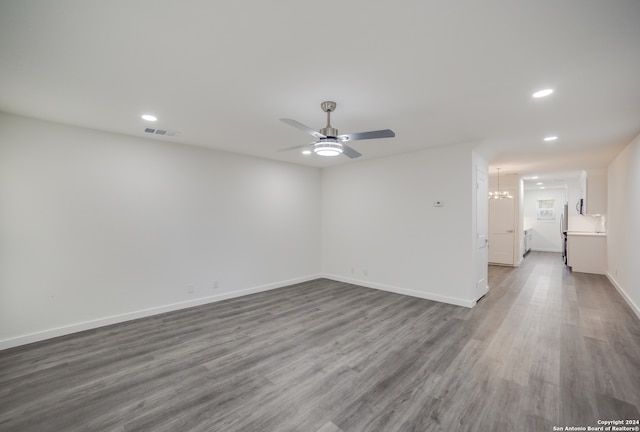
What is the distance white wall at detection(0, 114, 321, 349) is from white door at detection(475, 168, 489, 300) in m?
3.90

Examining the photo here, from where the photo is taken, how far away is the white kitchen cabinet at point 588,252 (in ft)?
21.8

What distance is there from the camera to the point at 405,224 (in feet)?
16.8

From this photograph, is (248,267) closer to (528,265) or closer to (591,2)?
(591,2)

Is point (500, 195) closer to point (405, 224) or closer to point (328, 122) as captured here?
point (405, 224)

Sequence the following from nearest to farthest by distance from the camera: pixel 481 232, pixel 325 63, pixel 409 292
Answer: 1. pixel 325 63
2. pixel 481 232
3. pixel 409 292

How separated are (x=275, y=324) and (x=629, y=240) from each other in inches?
231

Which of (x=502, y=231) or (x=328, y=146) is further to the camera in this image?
(x=502, y=231)

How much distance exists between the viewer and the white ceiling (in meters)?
1.60

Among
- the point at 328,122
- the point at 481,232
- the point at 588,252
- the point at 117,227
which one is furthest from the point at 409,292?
the point at 588,252

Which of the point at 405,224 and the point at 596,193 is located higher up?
the point at 596,193

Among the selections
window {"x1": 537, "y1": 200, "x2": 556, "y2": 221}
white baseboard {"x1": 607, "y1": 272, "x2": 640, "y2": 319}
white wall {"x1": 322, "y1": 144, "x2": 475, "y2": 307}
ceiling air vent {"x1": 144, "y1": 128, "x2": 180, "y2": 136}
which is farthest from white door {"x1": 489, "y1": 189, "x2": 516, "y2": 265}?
ceiling air vent {"x1": 144, "y1": 128, "x2": 180, "y2": 136}

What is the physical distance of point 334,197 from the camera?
21.0 ft

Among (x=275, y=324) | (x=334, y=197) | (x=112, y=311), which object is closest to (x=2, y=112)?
(x=112, y=311)

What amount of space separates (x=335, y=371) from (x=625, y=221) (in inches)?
225
